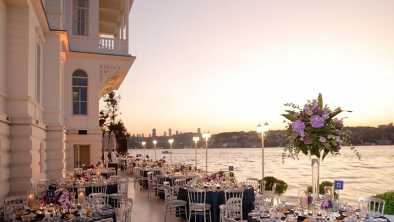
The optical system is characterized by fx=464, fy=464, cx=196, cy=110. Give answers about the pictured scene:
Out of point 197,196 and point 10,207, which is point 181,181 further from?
point 10,207

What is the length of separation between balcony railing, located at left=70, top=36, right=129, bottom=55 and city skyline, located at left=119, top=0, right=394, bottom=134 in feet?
11.5

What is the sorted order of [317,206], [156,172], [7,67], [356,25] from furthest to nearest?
[356,25]
[156,172]
[7,67]
[317,206]

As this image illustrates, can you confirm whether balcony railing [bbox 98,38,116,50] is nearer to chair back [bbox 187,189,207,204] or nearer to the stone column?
the stone column

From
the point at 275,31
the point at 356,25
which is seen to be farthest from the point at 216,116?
the point at 356,25

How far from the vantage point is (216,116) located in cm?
4325

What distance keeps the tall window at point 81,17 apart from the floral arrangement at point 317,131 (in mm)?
14746

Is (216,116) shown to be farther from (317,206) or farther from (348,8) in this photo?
(317,206)

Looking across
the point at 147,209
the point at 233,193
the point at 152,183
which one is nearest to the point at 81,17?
the point at 152,183

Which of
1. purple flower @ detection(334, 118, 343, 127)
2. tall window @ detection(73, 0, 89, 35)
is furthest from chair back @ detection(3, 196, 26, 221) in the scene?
tall window @ detection(73, 0, 89, 35)

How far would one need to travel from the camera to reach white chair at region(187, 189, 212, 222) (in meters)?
9.51

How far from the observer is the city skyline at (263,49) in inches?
712

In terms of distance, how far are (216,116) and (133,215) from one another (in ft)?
106

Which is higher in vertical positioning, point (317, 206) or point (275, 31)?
point (275, 31)

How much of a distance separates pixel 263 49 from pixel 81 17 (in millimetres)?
9814
